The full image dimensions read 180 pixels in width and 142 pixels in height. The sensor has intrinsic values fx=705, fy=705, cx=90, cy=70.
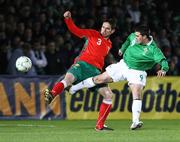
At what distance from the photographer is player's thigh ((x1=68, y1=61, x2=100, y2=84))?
13.2 meters

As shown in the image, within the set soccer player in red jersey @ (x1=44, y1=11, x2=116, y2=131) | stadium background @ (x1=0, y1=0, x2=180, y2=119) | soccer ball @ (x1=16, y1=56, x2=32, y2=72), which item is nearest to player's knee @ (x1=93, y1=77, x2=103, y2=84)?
soccer player in red jersey @ (x1=44, y1=11, x2=116, y2=131)

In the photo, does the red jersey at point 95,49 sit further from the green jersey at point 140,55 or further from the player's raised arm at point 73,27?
the green jersey at point 140,55

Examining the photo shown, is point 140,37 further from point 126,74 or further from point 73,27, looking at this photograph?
point 73,27

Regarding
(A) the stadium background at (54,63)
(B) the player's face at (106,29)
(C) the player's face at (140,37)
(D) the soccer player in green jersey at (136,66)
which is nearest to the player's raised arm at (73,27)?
(B) the player's face at (106,29)

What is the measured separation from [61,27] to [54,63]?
1592mm

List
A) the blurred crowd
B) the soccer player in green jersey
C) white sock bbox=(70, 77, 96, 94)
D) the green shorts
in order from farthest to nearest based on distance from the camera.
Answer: the blurred crowd, the green shorts, white sock bbox=(70, 77, 96, 94), the soccer player in green jersey

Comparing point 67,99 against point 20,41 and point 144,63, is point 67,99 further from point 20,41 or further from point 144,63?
point 144,63

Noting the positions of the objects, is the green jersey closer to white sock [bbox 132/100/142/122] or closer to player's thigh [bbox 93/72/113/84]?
player's thigh [bbox 93/72/113/84]

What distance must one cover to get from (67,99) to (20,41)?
1848 mm

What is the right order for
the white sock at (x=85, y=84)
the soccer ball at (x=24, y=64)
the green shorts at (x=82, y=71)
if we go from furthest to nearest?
the soccer ball at (x=24, y=64) < the green shorts at (x=82, y=71) < the white sock at (x=85, y=84)

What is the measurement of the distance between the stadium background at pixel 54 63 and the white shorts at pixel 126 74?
4.13 meters

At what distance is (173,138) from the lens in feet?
35.0

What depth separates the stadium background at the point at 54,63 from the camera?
1669 centimetres

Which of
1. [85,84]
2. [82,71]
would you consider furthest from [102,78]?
[82,71]
